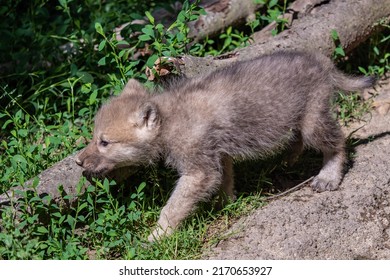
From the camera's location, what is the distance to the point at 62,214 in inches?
226

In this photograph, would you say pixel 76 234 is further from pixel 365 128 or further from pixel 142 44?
pixel 365 128

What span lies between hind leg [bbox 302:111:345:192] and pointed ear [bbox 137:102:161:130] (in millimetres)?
1335

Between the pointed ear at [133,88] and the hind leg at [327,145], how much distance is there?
1462 millimetres

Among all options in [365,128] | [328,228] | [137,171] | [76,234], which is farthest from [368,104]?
[76,234]

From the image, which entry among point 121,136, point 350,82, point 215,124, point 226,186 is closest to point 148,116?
point 121,136

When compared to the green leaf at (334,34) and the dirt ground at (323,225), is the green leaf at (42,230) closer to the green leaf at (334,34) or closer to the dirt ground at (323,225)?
the dirt ground at (323,225)

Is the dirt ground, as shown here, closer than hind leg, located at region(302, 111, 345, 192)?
Yes

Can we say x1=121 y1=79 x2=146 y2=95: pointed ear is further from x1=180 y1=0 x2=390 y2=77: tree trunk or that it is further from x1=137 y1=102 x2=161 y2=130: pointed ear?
x1=180 y1=0 x2=390 y2=77: tree trunk

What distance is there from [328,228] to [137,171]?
5.73 ft

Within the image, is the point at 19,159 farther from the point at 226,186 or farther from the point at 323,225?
the point at 323,225

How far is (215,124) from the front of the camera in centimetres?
572

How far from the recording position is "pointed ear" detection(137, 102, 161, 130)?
563cm

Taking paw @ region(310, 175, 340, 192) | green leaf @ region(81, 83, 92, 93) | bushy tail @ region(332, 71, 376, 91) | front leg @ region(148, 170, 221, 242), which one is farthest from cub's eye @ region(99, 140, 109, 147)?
bushy tail @ region(332, 71, 376, 91)

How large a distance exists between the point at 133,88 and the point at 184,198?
1.08m
